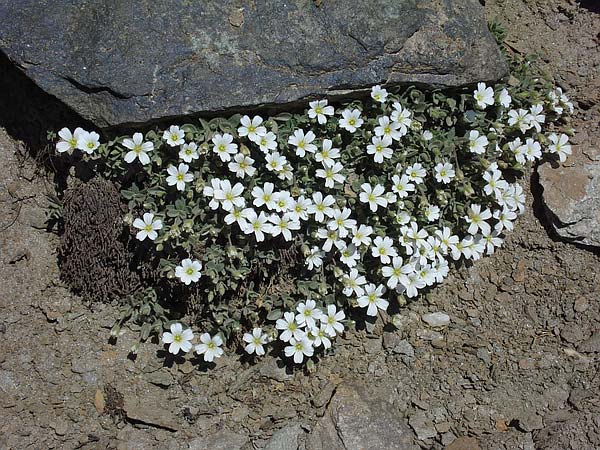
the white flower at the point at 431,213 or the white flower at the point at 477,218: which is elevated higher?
the white flower at the point at 431,213

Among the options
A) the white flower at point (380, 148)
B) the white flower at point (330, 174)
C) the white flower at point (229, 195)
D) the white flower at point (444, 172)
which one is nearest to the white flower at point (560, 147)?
the white flower at point (444, 172)

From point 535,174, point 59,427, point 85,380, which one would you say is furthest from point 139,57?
point 535,174

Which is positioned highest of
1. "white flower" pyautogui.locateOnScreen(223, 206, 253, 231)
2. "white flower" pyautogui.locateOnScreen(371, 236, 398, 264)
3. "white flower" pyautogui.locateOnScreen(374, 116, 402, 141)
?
"white flower" pyautogui.locateOnScreen(374, 116, 402, 141)

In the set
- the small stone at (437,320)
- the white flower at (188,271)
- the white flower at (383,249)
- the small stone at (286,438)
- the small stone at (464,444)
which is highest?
the white flower at (188,271)

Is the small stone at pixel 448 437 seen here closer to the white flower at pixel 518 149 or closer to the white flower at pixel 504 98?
the white flower at pixel 518 149

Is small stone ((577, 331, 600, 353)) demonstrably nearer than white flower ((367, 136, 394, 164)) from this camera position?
No

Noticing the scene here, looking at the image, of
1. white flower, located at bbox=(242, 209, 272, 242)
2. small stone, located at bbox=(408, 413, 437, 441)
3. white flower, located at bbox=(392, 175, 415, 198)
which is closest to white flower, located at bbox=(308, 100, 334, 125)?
white flower, located at bbox=(392, 175, 415, 198)

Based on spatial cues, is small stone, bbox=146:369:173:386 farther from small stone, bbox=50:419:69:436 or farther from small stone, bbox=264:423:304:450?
small stone, bbox=264:423:304:450
